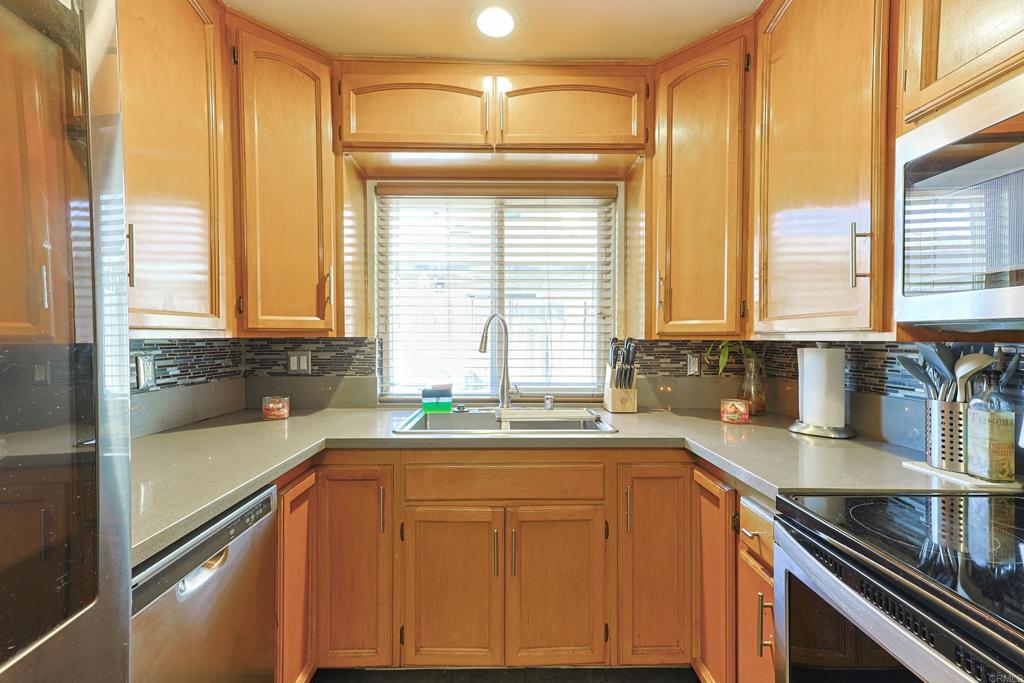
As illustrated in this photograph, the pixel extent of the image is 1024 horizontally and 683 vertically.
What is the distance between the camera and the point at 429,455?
1.64m

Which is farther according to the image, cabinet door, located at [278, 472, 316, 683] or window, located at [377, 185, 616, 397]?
window, located at [377, 185, 616, 397]

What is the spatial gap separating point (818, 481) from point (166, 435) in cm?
196

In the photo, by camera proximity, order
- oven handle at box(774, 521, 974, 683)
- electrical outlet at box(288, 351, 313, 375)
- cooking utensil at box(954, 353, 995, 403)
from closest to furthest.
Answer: oven handle at box(774, 521, 974, 683) < cooking utensil at box(954, 353, 995, 403) < electrical outlet at box(288, 351, 313, 375)

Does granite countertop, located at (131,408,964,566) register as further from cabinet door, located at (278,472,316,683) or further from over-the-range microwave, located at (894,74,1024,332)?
over-the-range microwave, located at (894,74,1024,332)

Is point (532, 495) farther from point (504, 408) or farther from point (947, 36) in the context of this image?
point (947, 36)

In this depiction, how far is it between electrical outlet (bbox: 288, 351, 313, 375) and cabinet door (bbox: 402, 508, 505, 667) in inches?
37.9

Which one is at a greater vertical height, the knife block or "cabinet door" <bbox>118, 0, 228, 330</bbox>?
"cabinet door" <bbox>118, 0, 228, 330</bbox>

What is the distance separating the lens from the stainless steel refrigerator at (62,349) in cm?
46

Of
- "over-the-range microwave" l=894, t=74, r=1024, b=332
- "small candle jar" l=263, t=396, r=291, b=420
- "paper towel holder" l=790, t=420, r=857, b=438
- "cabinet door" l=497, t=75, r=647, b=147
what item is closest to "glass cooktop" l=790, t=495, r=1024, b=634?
"over-the-range microwave" l=894, t=74, r=1024, b=332

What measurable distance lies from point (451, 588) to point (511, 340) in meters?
1.13

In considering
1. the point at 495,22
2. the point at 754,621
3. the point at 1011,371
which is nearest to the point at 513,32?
the point at 495,22

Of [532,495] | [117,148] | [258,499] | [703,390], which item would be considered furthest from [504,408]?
[117,148]

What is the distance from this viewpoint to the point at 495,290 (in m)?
2.35

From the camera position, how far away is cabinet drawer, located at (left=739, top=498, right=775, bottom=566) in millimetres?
1192
